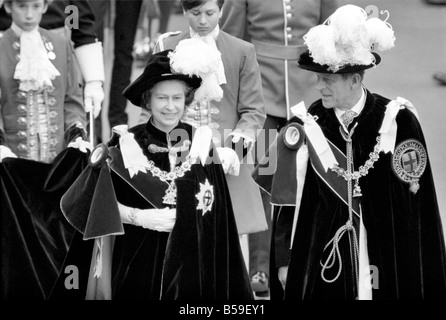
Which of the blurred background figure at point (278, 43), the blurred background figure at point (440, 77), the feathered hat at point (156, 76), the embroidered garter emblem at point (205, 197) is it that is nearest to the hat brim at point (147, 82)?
the feathered hat at point (156, 76)

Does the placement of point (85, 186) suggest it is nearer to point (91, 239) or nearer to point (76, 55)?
point (91, 239)

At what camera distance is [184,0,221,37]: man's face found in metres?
8.77

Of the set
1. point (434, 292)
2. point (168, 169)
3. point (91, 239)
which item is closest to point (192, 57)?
point (168, 169)

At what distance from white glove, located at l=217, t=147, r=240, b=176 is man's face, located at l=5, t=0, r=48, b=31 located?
4.53 feet

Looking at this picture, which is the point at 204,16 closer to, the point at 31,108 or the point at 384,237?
the point at 31,108

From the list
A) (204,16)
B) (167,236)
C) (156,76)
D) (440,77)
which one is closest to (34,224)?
(167,236)

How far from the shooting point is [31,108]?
858 cm

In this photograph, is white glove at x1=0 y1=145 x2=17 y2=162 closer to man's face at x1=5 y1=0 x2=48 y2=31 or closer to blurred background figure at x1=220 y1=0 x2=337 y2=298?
man's face at x1=5 y1=0 x2=48 y2=31

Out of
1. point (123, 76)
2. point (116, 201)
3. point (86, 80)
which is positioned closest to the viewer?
point (116, 201)

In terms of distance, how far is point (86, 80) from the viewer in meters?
9.20

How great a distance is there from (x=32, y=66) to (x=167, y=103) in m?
1.01

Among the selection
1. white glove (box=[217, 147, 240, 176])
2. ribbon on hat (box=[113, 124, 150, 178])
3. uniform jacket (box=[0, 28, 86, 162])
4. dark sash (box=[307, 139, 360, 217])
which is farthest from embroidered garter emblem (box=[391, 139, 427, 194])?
uniform jacket (box=[0, 28, 86, 162])

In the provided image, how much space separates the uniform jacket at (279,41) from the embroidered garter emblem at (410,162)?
1.62 metres

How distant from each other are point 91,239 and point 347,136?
1.47m
